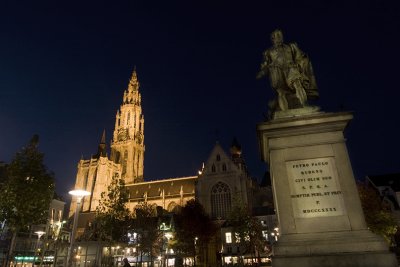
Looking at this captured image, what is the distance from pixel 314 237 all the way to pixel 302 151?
2.09m

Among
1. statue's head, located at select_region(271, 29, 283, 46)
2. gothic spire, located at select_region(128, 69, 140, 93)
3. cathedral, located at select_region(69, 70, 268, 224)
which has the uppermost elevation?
gothic spire, located at select_region(128, 69, 140, 93)

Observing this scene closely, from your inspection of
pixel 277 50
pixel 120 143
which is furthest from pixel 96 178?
pixel 277 50

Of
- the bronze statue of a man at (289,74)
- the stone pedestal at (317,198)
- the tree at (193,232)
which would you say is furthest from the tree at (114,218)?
the stone pedestal at (317,198)

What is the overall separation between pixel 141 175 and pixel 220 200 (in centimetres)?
4899

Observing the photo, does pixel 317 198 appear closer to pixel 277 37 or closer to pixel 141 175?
pixel 277 37

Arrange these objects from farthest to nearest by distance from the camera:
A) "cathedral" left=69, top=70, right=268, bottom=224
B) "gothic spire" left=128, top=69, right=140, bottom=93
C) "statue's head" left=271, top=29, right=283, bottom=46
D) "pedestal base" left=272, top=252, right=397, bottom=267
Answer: "gothic spire" left=128, top=69, right=140, bottom=93, "cathedral" left=69, top=70, right=268, bottom=224, "statue's head" left=271, top=29, right=283, bottom=46, "pedestal base" left=272, top=252, right=397, bottom=267

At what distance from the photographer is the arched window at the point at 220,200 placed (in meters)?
60.7

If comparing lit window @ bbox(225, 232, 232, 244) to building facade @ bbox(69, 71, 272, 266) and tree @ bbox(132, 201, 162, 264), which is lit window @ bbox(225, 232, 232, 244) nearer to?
building facade @ bbox(69, 71, 272, 266)

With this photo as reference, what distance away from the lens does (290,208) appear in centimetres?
689

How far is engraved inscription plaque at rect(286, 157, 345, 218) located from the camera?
677cm

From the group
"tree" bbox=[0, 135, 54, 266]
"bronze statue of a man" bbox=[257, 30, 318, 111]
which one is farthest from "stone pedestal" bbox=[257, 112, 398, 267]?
"tree" bbox=[0, 135, 54, 266]

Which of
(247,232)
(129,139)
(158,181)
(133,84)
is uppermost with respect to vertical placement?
(133,84)

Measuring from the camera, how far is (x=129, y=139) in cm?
10388

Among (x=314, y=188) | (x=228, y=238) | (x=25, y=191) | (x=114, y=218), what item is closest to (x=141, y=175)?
(x=228, y=238)
